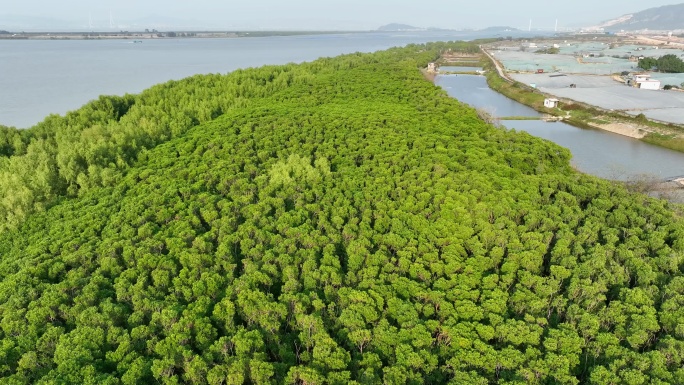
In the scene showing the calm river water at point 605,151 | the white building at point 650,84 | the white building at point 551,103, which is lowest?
the calm river water at point 605,151

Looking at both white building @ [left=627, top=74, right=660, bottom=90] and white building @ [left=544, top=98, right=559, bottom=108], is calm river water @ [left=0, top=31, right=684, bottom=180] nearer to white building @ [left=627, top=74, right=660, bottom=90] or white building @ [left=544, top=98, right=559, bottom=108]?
white building @ [left=544, top=98, right=559, bottom=108]

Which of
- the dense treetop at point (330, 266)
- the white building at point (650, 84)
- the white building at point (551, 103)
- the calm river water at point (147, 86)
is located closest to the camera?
the dense treetop at point (330, 266)

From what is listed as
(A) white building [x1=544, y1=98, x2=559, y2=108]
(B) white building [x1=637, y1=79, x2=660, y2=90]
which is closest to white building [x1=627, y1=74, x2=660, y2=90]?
(B) white building [x1=637, y1=79, x2=660, y2=90]

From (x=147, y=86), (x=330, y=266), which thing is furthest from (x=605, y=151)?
(x=147, y=86)

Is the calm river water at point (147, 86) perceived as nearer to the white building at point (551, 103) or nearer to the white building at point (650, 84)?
the white building at point (551, 103)

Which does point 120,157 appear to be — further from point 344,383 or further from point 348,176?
point 344,383

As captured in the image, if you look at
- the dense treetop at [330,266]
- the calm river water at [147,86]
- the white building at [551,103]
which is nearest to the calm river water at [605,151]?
the calm river water at [147,86]

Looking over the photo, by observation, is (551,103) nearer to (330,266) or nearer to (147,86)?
(147,86)
